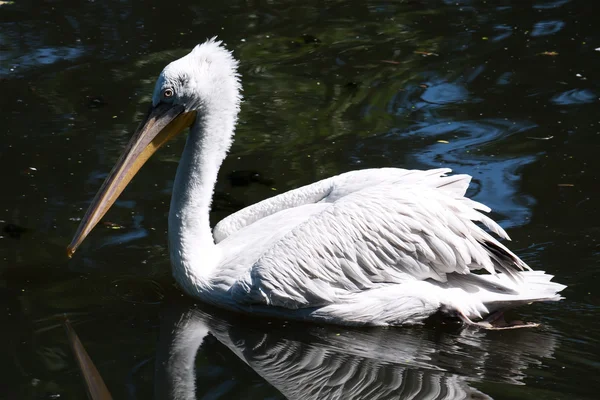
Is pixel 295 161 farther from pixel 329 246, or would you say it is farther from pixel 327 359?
pixel 327 359

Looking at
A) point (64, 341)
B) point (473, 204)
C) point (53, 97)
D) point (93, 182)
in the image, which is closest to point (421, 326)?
point (473, 204)

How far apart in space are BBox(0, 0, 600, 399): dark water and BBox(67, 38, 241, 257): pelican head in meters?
0.50

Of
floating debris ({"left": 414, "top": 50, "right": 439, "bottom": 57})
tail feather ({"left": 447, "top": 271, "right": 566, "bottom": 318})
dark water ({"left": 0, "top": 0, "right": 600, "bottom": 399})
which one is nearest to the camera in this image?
dark water ({"left": 0, "top": 0, "right": 600, "bottom": 399})

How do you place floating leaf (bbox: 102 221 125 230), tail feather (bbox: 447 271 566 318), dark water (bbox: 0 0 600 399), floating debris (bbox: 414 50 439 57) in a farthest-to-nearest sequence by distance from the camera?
floating debris (bbox: 414 50 439 57), floating leaf (bbox: 102 221 125 230), tail feather (bbox: 447 271 566 318), dark water (bbox: 0 0 600 399)

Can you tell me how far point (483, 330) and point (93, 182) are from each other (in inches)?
112

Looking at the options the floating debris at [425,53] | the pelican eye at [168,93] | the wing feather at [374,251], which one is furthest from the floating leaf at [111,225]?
the floating debris at [425,53]

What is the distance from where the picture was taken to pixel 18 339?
4500 millimetres

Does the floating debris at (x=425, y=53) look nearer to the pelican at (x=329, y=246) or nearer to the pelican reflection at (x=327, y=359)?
the pelican at (x=329, y=246)

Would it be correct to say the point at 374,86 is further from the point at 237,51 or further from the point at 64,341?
the point at 64,341

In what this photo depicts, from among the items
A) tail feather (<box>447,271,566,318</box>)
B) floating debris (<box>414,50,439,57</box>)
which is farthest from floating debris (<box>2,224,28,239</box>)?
floating debris (<box>414,50,439,57</box>)

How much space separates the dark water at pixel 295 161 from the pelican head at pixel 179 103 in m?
0.50

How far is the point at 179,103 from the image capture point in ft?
15.8

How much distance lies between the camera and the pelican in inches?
180

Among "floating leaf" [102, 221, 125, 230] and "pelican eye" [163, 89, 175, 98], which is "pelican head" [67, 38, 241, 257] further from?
"floating leaf" [102, 221, 125, 230]
